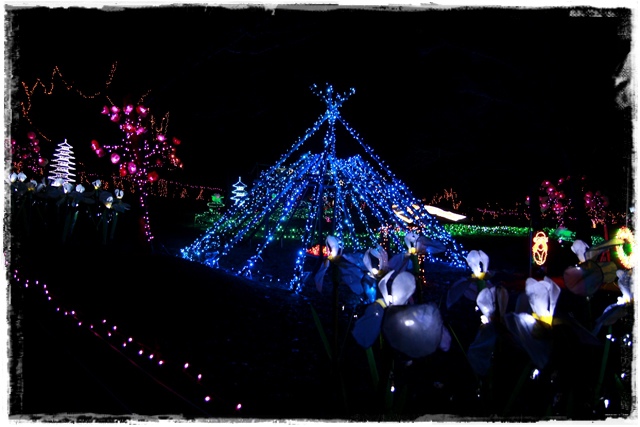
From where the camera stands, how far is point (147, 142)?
976 centimetres

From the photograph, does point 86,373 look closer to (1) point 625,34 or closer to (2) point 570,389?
(2) point 570,389

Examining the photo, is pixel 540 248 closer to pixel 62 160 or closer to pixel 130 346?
pixel 130 346

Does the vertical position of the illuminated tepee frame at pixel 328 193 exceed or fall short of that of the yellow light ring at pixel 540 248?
it exceeds it

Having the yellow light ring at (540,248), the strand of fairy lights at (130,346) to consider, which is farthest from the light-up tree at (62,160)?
the yellow light ring at (540,248)

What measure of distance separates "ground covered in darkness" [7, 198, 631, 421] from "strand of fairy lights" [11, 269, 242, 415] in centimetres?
2

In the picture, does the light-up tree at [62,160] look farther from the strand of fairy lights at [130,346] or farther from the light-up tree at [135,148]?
the strand of fairy lights at [130,346]

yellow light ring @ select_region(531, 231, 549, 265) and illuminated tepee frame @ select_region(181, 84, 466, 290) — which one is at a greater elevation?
illuminated tepee frame @ select_region(181, 84, 466, 290)

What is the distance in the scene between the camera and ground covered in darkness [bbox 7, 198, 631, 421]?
228cm

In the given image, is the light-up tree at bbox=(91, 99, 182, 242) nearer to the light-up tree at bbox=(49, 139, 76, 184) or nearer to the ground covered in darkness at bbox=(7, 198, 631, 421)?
the ground covered in darkness at bbox=(7, 198, 631, 421)

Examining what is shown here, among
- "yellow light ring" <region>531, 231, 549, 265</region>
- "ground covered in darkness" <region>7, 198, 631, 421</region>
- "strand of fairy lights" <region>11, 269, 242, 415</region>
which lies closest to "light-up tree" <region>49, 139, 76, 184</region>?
"ground covered in darkness" <region>7, 198, 631, 421</region>

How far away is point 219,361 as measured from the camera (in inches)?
142

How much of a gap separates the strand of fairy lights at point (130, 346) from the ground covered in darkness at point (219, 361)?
0.05 ft

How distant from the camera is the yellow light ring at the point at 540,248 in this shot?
884 cm

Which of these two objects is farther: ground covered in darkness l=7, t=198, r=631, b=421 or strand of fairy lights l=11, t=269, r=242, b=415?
strand of fairy lights l=11, t=269, r=242, b=415
